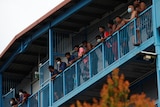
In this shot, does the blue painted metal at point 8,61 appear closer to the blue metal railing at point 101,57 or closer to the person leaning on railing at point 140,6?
the blue metal railing at point 101,57

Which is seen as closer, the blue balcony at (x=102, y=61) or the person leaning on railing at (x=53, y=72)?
Answer: the blue balcony at (x=102, y=61)

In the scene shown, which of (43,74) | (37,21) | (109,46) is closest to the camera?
(109,46)

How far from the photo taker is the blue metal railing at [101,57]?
2181 centimetres

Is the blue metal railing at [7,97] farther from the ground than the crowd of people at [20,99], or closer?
farther from the ground

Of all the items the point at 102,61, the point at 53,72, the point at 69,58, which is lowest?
the point at 102,61

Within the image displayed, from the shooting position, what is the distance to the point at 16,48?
30.4 m

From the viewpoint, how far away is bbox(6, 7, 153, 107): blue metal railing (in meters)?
21.8

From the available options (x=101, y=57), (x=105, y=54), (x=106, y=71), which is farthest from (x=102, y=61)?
(x=106, y=71)

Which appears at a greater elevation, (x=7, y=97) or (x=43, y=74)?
(x=7, y=97)

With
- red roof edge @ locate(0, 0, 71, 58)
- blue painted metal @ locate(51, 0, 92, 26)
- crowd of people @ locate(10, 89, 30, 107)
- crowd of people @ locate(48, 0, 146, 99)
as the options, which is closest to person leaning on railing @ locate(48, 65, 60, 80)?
crowd of people @ locate(48, 0, 146, 99)

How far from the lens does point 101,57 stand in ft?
77.8

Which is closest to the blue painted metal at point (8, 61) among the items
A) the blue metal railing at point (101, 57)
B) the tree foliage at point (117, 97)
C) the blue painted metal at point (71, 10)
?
the blue metal railing at point (101, 57)

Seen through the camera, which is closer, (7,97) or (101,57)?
(101,57)

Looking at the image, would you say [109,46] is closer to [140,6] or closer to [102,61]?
[102,61]
